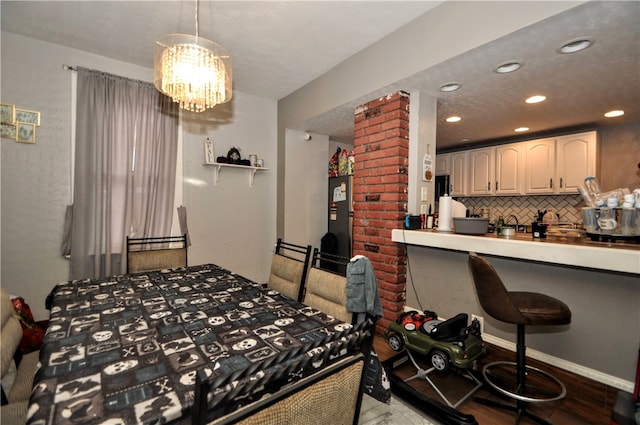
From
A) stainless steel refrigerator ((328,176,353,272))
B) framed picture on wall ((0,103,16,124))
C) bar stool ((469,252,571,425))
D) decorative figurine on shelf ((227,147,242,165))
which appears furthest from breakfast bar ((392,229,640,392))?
framed picture on wall ((0,103,16,124))

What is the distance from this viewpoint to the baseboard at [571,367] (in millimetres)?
1865

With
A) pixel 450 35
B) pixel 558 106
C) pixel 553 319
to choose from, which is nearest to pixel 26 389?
pixel 553 319

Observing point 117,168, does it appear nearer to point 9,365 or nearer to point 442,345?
point 9,365

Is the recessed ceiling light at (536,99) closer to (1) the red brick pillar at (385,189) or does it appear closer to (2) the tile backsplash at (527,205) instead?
(1) the red brick pillar at (385,189)

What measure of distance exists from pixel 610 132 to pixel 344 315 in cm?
474

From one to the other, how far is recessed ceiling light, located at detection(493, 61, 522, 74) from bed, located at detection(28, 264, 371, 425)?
2.32 metres

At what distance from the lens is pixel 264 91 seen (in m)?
3.89

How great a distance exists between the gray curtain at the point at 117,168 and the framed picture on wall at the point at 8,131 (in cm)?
45

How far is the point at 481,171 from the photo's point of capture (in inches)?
192

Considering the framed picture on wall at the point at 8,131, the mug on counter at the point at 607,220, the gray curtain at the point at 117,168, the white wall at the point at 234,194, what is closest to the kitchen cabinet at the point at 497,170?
the mug on counter at the point at 607,220

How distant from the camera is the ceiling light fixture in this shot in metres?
1.83

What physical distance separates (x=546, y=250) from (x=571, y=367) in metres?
1.00

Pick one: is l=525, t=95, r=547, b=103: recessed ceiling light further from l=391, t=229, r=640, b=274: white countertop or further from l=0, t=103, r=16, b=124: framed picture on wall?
l=0, t=103, r=16, b=124: framed picture on wall

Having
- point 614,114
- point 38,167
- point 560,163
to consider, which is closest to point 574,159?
point 560,163
